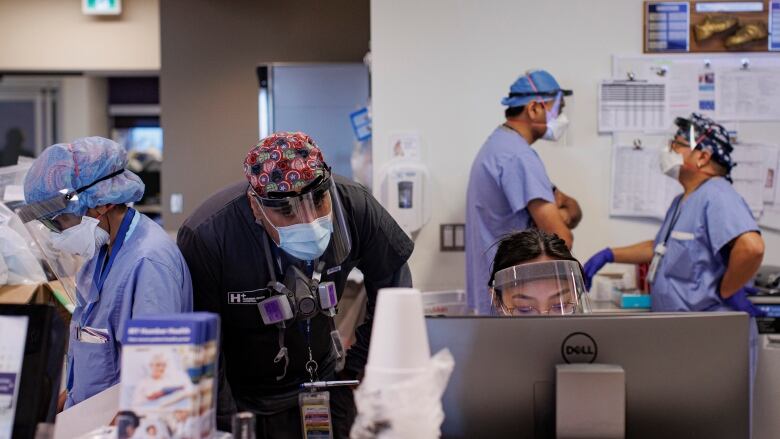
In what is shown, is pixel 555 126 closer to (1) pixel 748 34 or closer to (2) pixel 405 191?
(2) pixel 405 191

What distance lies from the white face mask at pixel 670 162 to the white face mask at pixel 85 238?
93.7 inches

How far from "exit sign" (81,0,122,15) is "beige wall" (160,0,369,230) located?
906 millimetres

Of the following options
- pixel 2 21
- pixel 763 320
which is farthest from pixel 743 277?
pixel 2 21

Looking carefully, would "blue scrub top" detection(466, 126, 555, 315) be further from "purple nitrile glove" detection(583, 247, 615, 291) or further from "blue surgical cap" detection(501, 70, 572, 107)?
"purple nitrile glove" detection(583, 247, 615, 291)

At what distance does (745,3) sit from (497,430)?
10.9 feet

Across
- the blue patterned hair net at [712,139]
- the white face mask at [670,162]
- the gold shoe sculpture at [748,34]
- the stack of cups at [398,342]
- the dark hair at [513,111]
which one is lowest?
the stack of cups at [398,342]

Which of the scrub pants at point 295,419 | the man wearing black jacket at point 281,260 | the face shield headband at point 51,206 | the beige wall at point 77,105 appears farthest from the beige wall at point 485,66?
the beige wall at point 77,105

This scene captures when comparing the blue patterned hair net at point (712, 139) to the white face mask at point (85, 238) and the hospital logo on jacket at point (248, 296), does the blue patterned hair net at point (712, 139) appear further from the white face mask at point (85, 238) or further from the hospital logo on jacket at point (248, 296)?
the white face mask at point (85, 238)

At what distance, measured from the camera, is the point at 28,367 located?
49.9 inches

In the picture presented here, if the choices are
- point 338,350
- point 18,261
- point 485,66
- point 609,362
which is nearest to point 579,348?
point 609,362

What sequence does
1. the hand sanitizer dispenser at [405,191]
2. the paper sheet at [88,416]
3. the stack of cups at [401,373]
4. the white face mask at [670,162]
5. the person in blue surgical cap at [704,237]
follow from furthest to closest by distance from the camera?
the hand sanitizer dispenser at [405,191] < the white face mask at [670,162] < the person in blue surgical cap at [704,237] < the paper sheet at [88,416] < the stack of cups at [401,373]

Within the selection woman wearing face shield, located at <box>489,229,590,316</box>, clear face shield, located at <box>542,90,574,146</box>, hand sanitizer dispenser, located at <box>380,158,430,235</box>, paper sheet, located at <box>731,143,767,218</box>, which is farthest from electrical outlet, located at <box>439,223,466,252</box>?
woman wearing face shield, located at <box>489,229,590,316</box>

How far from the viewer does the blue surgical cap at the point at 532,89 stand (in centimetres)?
365

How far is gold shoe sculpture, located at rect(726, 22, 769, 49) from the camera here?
13.1ft
